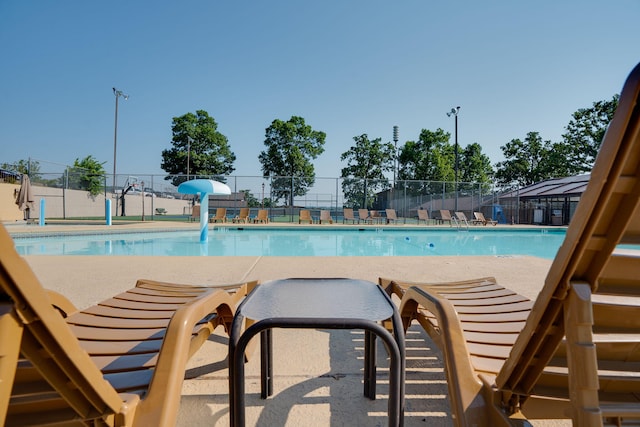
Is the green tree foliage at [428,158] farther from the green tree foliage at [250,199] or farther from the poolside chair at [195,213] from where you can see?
the poolside chair at [195,213]

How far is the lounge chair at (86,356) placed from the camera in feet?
1.87

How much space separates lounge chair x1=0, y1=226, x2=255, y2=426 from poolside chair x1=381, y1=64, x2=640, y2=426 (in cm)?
99

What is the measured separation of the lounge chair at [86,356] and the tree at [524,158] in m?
42.2

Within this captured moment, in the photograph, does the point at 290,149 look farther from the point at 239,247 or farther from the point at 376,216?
the point at 239,247

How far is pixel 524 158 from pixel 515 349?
145ft

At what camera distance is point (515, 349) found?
88cm

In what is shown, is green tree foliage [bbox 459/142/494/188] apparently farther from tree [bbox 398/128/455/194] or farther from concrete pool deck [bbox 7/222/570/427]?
concrete pool deck [bbox 7/222/570/427]

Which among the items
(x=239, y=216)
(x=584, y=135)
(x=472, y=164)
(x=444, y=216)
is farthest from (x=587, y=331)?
(x=472, y=164)

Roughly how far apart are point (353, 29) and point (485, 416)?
61.9ft

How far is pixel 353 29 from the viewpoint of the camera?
16.8 m

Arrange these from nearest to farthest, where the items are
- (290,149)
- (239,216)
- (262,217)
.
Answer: (262,217), (239,216), (290,149)

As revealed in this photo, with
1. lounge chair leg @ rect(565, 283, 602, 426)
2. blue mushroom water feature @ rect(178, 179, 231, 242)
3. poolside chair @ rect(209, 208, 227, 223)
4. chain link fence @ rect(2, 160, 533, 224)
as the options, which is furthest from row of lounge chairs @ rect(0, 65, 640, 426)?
chain link fence @ rect(2, 160, 533, 224)

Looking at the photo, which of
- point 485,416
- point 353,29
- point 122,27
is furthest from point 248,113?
point 485,416

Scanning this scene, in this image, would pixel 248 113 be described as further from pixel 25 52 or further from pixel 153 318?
pixel 153 318
